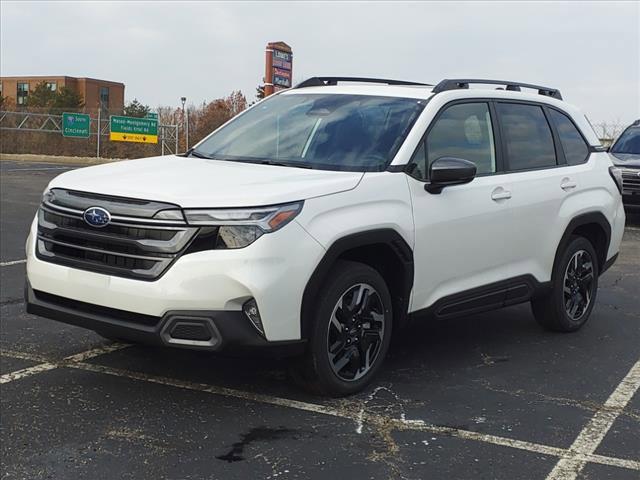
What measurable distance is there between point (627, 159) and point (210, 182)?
1173cm

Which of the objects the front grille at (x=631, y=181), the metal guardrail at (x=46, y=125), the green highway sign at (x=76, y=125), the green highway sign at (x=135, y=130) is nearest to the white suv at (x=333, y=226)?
the front grille at (x=631, y=181)

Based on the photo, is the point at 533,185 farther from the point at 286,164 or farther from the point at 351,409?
the point at 351,409

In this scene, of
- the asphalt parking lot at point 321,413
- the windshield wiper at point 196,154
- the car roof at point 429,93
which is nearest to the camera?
the asphalt parking lot at point 321,413

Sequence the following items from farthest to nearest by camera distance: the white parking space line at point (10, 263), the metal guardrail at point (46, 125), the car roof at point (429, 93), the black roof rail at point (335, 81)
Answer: the metal guardrail at point (46, 125) < the white parking space line at point (10, 263) < the black roof rail at point (335, 81) < the car roof at point (429, 93)

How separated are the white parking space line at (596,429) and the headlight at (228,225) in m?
1.77

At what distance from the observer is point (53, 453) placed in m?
3.71

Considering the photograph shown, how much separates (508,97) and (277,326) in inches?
111

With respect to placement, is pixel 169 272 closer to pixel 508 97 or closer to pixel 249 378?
pixel 249 378

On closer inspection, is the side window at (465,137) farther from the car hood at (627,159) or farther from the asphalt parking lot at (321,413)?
the car hood at (627,159)

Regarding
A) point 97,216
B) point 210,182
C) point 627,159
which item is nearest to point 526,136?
point 210,182

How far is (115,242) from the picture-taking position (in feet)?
13.2

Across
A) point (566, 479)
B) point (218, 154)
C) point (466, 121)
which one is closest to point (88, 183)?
point (218, 154)

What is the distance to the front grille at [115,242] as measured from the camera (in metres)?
3.90

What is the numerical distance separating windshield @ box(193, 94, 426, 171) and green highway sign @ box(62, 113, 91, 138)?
109 ft
